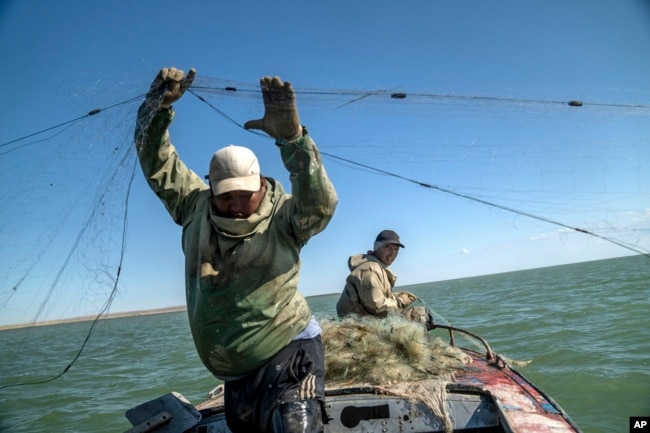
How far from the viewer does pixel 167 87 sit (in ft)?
8.94

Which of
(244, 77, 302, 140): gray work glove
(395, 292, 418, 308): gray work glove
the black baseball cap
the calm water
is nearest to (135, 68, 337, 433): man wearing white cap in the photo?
(244, 77, 302, 140): gray work glove

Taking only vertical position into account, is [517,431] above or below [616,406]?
above

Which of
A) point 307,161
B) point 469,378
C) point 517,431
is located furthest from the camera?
point 469,378

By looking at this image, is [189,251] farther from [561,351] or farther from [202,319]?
[561,351]

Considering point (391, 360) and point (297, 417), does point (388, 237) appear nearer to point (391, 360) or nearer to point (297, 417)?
point (391, 360)

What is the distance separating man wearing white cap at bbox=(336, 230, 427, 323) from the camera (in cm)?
592

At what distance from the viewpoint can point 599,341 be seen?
11.5 meters

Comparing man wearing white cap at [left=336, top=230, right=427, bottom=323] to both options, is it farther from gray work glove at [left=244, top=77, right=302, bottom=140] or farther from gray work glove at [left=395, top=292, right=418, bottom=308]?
gray work glove at [left=244, top=77, right=302, bottom=140]

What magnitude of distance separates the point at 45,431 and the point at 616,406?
37.9 ft

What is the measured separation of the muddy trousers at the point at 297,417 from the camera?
2.20m

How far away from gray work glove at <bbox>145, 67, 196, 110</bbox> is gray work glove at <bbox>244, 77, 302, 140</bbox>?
822 millimetres

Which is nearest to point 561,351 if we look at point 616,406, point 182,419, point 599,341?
point 599,341

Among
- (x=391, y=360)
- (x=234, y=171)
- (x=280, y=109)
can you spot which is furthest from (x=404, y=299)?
(x=280, y=109)

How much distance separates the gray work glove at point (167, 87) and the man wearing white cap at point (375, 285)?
3.88 metres
